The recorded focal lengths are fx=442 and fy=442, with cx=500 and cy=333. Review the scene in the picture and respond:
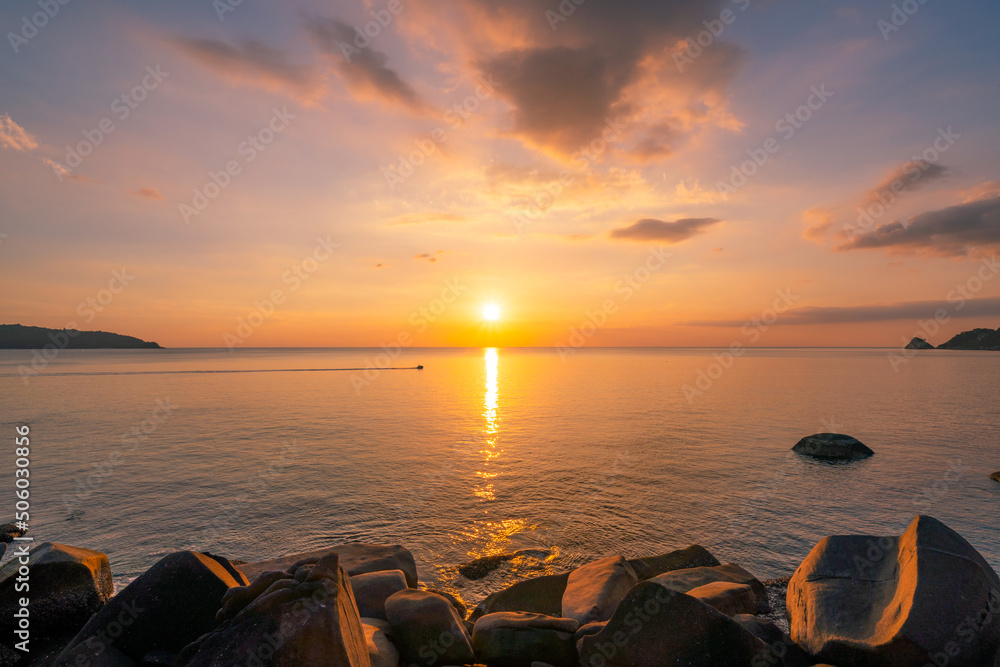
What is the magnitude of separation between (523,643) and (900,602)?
6250 millimetres

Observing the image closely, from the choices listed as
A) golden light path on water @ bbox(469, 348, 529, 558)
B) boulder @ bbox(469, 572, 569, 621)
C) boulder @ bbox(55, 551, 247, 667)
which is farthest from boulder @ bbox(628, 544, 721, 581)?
boulder @ bbox(55, 551, 247, 667)

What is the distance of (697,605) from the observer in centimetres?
699

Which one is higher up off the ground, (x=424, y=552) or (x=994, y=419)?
(x=994, y=419)

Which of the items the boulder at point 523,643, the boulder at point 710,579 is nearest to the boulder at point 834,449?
the boulder at point 710,579

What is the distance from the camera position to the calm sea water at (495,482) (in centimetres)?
1533

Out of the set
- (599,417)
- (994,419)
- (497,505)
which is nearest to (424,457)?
(497,505)

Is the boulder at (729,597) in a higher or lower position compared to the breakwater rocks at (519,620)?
lower

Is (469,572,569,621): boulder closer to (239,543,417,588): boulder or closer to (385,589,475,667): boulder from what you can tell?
(239,543,417,588): boulder

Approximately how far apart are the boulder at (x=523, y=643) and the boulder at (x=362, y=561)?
4.42 meters

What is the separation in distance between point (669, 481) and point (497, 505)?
8.95 metres

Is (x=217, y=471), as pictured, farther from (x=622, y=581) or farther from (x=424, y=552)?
(x=622, y=581)

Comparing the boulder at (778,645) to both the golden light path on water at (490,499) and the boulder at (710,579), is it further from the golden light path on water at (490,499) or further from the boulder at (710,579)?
the golden light path on water at (490,499)

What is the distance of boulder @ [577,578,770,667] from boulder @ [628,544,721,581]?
570 centimetres

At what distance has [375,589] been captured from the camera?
9617 mm
